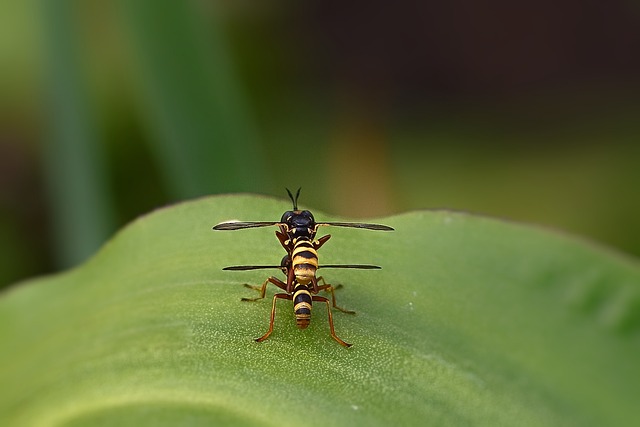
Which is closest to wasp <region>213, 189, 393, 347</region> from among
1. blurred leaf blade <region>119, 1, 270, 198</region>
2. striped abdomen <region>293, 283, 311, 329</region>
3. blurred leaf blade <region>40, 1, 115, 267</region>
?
striped abdomen <region>293, 283, 311, 329</region>

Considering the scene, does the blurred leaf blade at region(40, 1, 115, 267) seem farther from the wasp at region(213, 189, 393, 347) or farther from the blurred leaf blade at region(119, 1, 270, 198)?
the wasp at region(213, 189, 393, 347)

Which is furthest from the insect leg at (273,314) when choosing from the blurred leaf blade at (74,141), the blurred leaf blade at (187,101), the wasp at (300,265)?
the blurred leaf blade at (74,141)

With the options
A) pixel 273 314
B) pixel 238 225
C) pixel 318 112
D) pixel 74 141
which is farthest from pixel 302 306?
pixel 318 112

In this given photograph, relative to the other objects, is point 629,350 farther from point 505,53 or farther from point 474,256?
point 505,53

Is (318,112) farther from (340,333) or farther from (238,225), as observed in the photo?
(340,333)

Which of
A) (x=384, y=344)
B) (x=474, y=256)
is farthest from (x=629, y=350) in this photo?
(x=384, y=344)

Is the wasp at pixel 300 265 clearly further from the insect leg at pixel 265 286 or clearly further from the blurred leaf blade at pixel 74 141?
the blurred leaf blade at pixel 74 141
